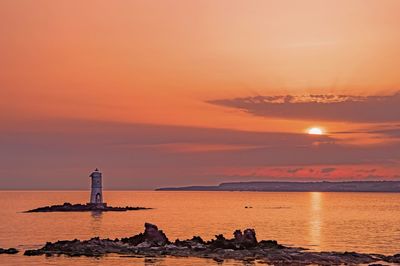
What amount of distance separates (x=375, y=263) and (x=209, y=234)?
4908 centimetres

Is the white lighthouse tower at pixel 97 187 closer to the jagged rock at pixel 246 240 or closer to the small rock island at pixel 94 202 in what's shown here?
the small rock island at pixel 94 202

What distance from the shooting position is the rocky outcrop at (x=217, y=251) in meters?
71.3

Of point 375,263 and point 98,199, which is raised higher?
point 98,199

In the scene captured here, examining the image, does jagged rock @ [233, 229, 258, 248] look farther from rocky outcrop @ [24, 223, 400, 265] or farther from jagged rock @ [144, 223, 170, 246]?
jagged rock @ [144, 223, 170, 246]

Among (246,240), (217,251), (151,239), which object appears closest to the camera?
(217,251)

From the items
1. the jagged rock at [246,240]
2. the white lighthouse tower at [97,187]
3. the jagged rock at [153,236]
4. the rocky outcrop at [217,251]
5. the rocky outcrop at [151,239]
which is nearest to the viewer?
the rocky outcrop at [217,251]

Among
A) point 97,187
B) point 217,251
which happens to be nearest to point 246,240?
point 217,251

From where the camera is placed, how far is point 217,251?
Result: 76.9 m

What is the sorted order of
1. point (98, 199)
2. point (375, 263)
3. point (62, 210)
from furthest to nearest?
point (62, 210) < point (98, 199) < point (375, 263)

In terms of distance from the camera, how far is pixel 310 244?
314ft

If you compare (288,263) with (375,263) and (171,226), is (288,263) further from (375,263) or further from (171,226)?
(171,226)

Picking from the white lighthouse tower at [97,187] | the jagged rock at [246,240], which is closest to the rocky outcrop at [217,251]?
the jagged rock at [246,240]

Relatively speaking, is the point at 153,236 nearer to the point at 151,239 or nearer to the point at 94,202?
the point at 151,239

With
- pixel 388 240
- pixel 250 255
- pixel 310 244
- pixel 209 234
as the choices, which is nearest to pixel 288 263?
pixel 250 255
